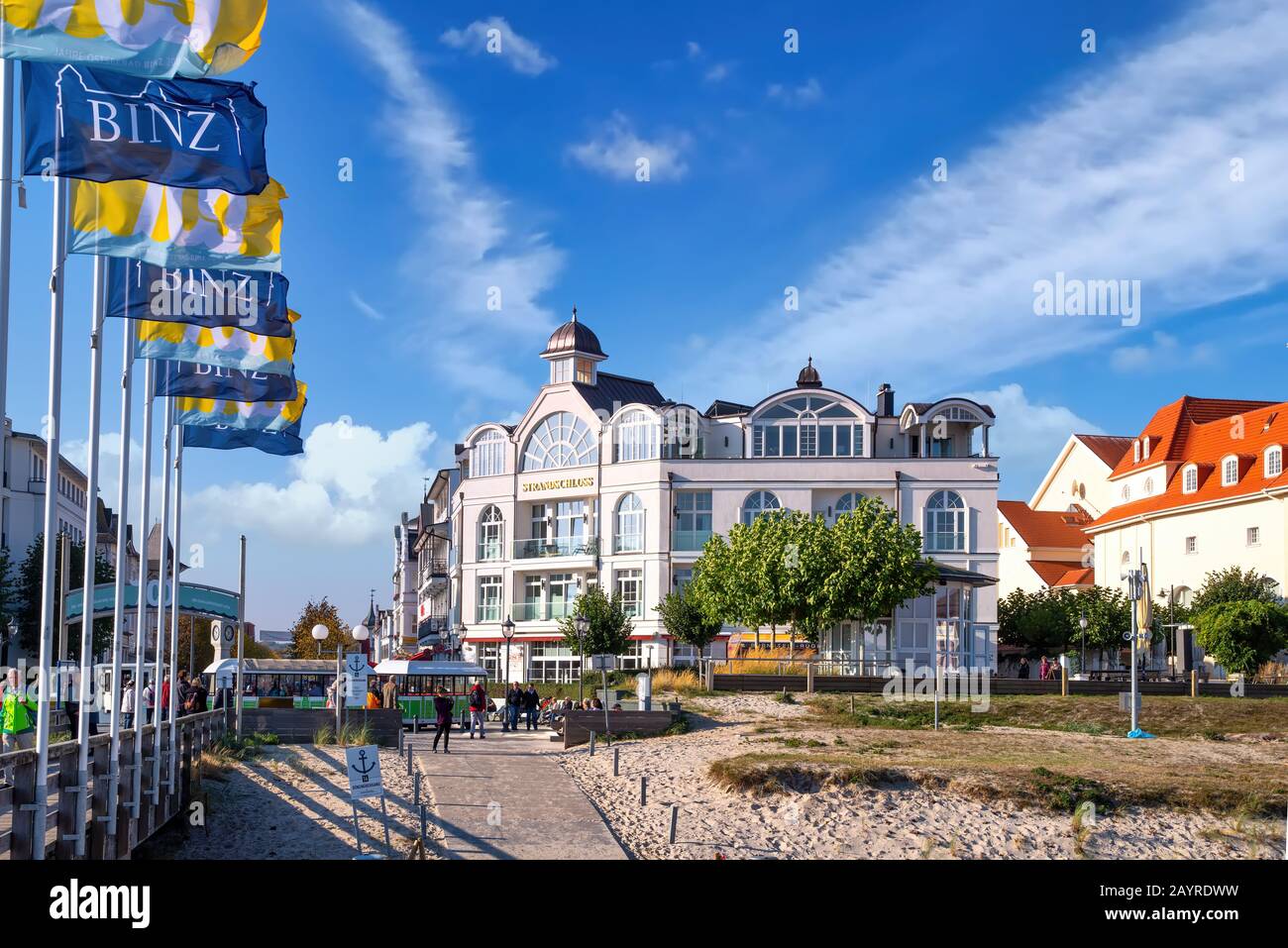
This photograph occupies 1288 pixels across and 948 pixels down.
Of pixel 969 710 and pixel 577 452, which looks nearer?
pixel 969 710

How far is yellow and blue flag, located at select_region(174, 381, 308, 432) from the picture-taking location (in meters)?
23.6

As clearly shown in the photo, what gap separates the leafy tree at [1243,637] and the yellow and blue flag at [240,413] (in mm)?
35814

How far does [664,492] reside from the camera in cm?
6425

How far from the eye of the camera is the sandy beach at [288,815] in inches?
864

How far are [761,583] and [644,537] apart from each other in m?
16.6

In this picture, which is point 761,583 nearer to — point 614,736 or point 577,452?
point 614,736

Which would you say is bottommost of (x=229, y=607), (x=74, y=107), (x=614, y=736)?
(x=614, y=736)

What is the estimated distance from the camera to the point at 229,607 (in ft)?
138

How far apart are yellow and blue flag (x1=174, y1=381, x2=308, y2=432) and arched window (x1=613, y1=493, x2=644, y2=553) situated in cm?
3993

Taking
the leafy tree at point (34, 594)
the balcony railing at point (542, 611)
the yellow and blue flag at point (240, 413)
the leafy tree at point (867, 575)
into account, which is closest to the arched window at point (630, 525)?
the balcony railing at point (542, 611)

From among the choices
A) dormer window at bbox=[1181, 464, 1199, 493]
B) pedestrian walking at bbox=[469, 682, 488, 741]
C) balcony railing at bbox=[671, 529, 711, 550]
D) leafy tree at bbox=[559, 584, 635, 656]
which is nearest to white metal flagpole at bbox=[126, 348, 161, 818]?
pedestrian walking at bbox=[469, 682, 488, 741]

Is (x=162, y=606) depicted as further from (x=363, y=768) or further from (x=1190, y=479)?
(x=1190, y=479)
